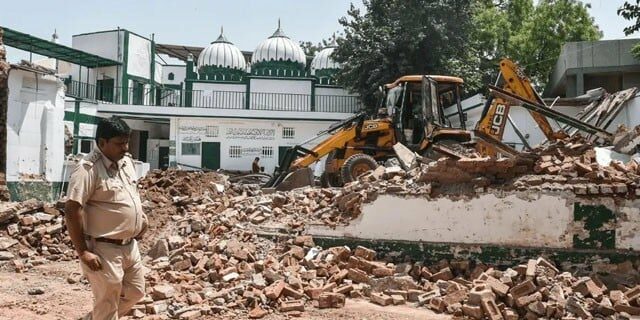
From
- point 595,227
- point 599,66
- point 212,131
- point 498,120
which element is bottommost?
point 595,227

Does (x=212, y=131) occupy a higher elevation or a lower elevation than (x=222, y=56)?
lower

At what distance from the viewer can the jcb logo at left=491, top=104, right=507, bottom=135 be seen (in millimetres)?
11555

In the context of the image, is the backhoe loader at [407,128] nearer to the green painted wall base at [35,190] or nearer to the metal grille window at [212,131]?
the green painted wall base at [35,190]

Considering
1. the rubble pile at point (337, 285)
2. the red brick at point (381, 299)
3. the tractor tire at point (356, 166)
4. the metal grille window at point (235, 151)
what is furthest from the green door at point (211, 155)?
the red brick at point (381, 299)

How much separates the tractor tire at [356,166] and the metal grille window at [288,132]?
46.7 ft

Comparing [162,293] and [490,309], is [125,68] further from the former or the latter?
[490,309]

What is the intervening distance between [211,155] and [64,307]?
19075 mm

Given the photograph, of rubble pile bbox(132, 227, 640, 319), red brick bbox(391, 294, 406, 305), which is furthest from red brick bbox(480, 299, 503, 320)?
red brick bbox(391, 294, 406, 305)

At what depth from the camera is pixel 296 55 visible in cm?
2911

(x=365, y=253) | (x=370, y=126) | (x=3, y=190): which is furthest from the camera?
(x=3, y=190)

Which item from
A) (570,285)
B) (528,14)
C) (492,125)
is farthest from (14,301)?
(528,14)

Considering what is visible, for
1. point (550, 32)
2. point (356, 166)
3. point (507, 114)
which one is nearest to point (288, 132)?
point (550, 32)

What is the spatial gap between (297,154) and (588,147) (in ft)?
20.2

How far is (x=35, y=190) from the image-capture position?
1459cm
